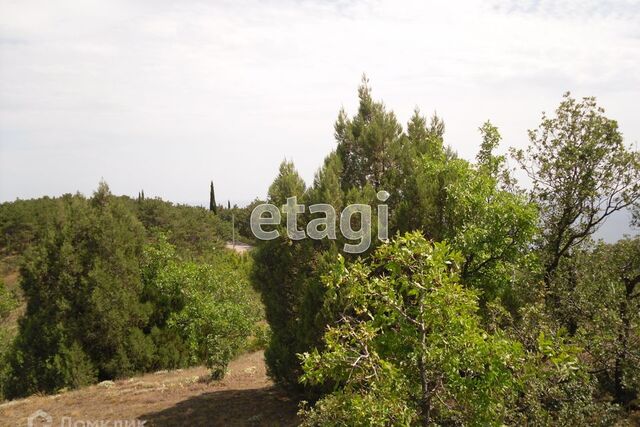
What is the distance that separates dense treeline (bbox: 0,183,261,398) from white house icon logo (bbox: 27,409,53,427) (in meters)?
4.56

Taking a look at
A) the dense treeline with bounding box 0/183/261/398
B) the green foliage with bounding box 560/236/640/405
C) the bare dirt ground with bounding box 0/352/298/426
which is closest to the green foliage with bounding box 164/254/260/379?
the dense treeline with bounding box 0/183/261/398

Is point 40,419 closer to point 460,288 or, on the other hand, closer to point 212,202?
point 460,288

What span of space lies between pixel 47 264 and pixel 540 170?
74.3 feet

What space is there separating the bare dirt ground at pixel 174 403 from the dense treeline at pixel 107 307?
1.77 meters

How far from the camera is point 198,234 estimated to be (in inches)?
2459

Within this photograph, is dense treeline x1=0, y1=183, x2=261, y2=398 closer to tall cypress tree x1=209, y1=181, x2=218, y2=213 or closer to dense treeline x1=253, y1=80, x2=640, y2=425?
dense treeline x1=253, y1=80, x2=640, y2=425

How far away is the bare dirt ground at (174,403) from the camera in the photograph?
1488 centimetres

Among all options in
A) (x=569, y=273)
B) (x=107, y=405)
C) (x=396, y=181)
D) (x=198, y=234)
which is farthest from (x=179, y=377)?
(x=198, y=234)

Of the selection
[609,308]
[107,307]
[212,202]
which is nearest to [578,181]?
[609,308]

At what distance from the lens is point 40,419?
55.8 feet

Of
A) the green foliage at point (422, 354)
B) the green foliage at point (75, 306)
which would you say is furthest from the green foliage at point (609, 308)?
the green foliage at point (75, 306)

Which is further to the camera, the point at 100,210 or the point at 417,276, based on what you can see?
the point at 100,210

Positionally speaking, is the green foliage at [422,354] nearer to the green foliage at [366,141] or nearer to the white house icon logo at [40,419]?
the green foliage at [366,141]

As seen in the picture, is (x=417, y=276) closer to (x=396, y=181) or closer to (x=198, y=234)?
(x=396, y=181)
